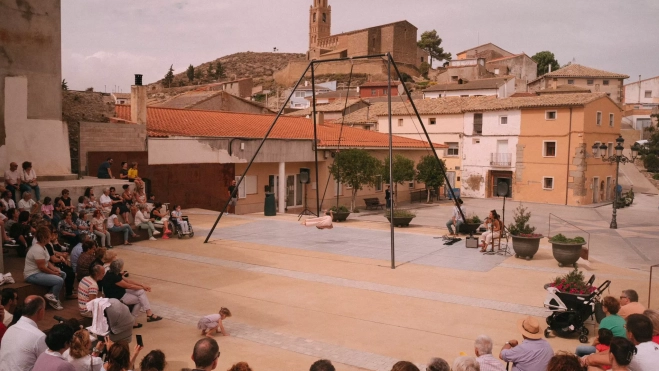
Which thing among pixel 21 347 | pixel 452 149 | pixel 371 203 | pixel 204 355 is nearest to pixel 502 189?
pixel 204 355

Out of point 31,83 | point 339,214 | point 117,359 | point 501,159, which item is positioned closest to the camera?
point 117,359

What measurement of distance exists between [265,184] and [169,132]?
19.3 feet

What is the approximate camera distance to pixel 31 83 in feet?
53.9

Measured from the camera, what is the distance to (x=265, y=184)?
92.3 ft

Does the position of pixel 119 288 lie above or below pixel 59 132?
below

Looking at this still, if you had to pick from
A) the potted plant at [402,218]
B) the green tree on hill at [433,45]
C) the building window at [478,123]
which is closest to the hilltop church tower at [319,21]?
the green tree on hill at [433,45]

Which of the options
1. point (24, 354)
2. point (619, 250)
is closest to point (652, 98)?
point (619, 250)

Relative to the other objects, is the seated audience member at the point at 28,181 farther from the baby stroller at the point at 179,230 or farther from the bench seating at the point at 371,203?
the bench seating at the point at 371,203

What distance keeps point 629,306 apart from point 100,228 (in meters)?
12.8

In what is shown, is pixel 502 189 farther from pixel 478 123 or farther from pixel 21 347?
pixel 478 123

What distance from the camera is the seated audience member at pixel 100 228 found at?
14344 millimetres

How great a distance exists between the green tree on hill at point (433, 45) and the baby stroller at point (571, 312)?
104752 millimetres

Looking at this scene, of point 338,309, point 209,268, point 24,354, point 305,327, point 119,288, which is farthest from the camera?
point 209,268

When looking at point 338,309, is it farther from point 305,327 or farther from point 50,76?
point 50,76
